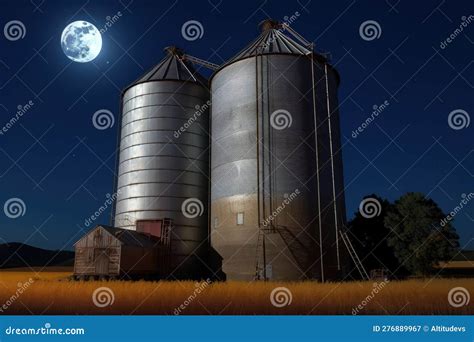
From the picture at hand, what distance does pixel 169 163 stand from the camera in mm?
31328

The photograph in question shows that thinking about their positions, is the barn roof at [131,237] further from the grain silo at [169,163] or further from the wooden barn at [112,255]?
the grain silo at [169,163]

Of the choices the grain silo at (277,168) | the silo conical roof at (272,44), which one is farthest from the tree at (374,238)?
the silo conical roof at (272,44)

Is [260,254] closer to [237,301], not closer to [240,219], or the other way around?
[240,219]

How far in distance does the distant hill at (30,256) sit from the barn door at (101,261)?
107060 millimetres

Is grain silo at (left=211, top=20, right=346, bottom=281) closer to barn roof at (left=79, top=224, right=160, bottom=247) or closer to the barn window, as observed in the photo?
the barn window

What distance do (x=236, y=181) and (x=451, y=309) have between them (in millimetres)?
17048

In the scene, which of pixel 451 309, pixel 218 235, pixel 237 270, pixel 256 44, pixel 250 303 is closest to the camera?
pixel 451 309

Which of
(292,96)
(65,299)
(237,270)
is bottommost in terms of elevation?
(65,299)

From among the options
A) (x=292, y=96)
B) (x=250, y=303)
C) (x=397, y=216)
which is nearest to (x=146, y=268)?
(x=292, y=96)

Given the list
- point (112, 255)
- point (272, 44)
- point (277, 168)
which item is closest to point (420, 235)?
point (277, 168)

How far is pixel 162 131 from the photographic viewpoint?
31.9m

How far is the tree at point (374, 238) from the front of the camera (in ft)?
107

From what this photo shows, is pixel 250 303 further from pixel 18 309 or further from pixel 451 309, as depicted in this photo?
pixel 18 309

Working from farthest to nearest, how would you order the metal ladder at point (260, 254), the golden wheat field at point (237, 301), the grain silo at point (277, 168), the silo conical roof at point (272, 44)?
the silo conical roof at point (272, 44) → the grain silo at point (277, 168) → the metal ladder at point (260, 254) → the golden wheat field at point (237, 301)
